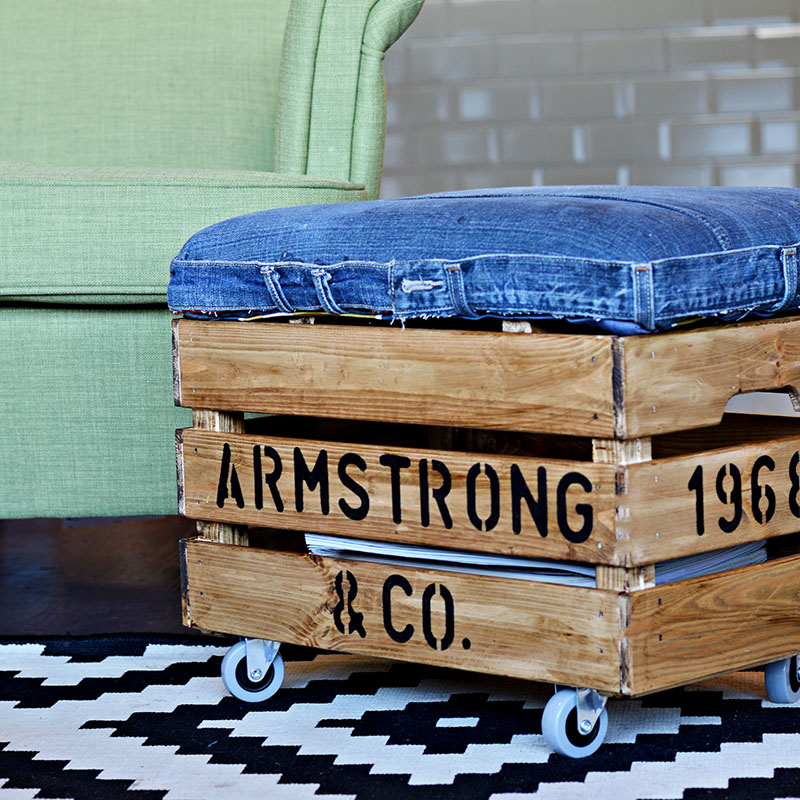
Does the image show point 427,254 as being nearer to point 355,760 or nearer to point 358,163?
point 355,760

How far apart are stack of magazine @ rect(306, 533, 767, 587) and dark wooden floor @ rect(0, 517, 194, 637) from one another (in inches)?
16.8

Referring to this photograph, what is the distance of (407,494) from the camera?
45.8 inches

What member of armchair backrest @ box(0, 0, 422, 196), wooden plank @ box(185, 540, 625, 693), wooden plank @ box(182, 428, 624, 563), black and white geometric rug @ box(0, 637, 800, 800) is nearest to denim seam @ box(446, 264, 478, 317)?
wooden plank @ box(182, 428, 624, 563)

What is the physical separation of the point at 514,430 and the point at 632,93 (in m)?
2.73

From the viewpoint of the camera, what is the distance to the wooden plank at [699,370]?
3.39ft

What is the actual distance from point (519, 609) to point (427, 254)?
31 centimetres

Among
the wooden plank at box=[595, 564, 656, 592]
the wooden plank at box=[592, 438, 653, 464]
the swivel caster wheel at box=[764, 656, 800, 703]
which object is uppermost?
the wooden plank at box=[592, 438, 653, 464]

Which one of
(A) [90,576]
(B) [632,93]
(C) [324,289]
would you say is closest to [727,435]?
(C) [324,289]

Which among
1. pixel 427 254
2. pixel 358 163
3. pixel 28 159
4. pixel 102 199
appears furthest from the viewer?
pixel 28 159

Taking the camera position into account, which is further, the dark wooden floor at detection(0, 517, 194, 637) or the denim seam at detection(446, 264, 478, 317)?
the dark wooden floor at detection(0, 517, 194, 637)

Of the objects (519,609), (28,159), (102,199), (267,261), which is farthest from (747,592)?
(28,159)

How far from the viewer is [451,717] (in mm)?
1232

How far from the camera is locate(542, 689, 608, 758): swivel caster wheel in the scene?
109 centimetres

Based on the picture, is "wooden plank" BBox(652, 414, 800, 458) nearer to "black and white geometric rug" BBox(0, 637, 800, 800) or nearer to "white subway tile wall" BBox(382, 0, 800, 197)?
"black and white geometric rug" BBox(0, 637, 800, 800)
